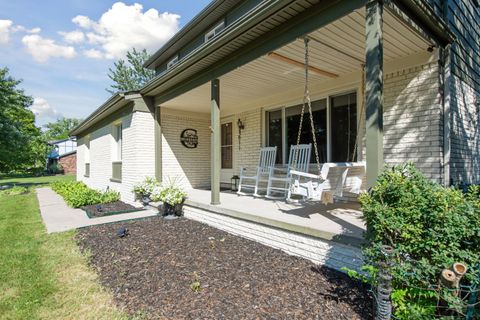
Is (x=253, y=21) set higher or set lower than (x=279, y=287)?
higher

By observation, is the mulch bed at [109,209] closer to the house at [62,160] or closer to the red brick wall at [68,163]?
the house at [62,160]

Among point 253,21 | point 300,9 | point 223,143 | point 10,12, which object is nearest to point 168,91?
point 223,143

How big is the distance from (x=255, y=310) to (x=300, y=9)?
3044mm

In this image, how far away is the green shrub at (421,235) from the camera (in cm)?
166

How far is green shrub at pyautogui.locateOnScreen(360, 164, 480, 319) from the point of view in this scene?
1.66 m

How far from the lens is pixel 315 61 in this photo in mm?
4242

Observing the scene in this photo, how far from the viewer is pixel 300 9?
3.02 meters

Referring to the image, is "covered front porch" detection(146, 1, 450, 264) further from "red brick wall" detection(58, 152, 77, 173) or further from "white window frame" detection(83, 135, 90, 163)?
"red brick wall" detection(58, 152, 77, 173)

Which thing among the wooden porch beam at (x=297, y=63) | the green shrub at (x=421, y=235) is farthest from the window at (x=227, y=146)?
the green shrub at (x=421, y=235)

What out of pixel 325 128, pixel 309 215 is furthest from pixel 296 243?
pixel 325 128

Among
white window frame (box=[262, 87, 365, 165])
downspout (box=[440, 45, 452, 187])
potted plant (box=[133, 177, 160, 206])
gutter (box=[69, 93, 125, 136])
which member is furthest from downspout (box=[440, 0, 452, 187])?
gutter (box=[69, 93, 125, 136])

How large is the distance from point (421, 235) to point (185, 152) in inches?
262

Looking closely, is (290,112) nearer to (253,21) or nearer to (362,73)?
(362,73)

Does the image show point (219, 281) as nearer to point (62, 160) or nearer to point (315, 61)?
point (315, 61)
